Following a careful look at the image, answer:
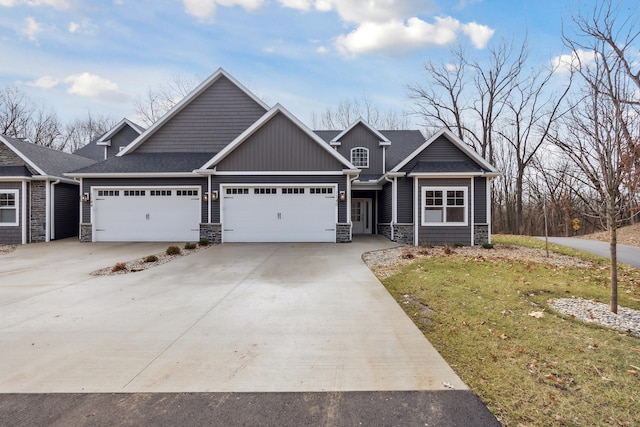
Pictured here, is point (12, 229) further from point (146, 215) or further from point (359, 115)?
point (359, 115)

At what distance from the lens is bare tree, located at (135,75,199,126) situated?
26.9m

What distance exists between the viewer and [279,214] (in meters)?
12.9

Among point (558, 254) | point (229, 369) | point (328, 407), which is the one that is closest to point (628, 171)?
point (328, 407)

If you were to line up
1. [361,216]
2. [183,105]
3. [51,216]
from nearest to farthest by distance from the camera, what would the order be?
[51,216] → [183,105] → [361,216]

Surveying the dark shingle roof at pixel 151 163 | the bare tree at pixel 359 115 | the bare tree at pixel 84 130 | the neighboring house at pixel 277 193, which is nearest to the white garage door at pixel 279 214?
the neighboring house at pixel 277 193

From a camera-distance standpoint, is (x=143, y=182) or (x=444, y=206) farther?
(x=143, y=182)

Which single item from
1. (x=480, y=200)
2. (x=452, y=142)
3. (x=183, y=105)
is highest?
(x=183, y=105)

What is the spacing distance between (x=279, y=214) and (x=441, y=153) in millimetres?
7244

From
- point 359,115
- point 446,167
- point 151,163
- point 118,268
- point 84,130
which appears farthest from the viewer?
point 84,130

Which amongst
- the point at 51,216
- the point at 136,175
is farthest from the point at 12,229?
the point at 136,175

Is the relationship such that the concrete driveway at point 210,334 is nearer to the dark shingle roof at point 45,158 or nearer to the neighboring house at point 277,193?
the neighboring house at point 277,193

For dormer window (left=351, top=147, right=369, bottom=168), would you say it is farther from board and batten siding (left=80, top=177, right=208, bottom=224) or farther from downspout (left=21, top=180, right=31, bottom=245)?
downspout (left=21, top=180, right=31, bottom=245)

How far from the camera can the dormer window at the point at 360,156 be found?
55.1 ft

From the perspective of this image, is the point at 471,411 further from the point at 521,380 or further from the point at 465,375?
the point at 521,380
